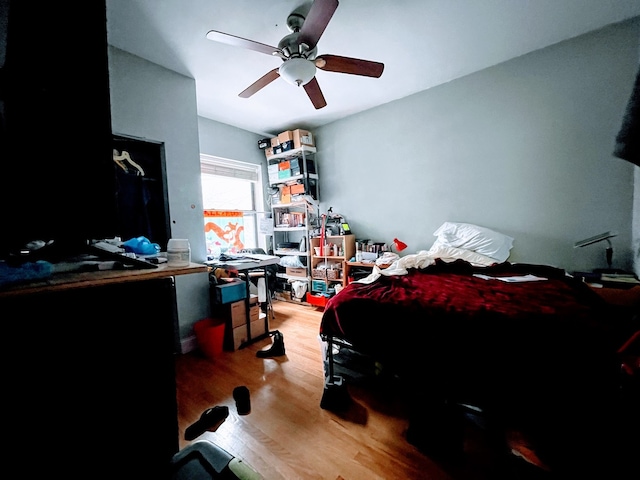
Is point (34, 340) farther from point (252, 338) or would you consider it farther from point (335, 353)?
point (252, 338)

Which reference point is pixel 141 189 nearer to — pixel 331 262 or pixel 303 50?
pixel 303 50

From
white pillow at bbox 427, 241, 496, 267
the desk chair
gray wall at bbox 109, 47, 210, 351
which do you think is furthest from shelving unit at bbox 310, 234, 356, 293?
gray wall at bbox 109, 47, 210, 351

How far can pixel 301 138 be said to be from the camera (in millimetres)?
3777

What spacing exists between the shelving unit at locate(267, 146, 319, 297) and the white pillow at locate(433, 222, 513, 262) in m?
2.00

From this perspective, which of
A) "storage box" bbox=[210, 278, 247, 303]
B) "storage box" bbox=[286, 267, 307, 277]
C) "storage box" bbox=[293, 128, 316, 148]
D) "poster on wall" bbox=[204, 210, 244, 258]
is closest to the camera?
"storage box" bbox=[210, 278, 247, 303]

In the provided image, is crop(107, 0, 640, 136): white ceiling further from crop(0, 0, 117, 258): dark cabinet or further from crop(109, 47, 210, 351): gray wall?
crop(0, 0, 117, 258): dark cabinet

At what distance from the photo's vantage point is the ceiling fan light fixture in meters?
1.78

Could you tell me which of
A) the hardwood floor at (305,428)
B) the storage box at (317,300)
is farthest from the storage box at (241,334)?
the storage box at (317,300)

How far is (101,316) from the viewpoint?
29.5 inches

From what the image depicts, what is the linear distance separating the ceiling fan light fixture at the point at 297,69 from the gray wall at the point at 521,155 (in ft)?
6.12

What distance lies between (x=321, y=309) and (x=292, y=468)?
2344mm

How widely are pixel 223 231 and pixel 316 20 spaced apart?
9.90 feet

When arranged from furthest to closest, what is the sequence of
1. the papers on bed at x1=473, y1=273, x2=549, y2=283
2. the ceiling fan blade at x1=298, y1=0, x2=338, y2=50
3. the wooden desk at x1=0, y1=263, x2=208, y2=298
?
the papers on bed at x1=473, y1=273, x2=549, y2=283, the ceiling fan blade at x1=298, y1=0, x2=338, y2=50, the wooden desk at x1=0, y1=263, x2=208, y2=298

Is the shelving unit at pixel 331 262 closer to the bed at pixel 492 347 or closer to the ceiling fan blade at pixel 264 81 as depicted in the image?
the bed at pixel 492 347
